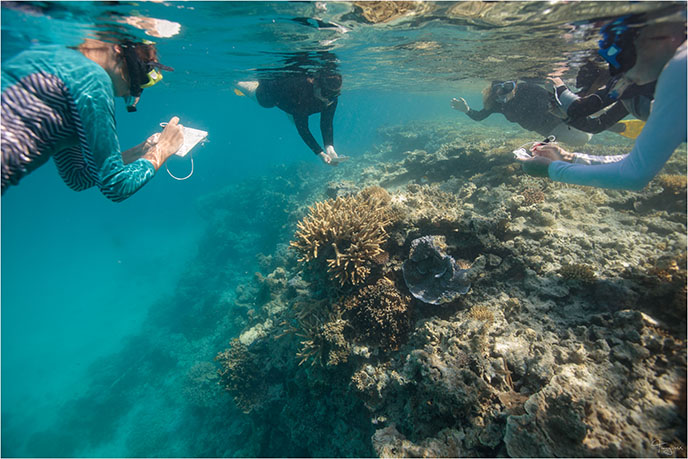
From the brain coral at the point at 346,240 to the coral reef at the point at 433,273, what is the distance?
0.66 m

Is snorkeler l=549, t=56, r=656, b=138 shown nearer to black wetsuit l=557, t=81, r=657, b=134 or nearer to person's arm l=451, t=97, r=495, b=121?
black wetsuit l=557, t=81, r=657, b=134

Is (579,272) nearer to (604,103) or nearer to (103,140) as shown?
(604,103)

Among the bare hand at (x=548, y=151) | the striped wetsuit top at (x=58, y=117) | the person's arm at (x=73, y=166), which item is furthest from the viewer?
the bare hand at (x=548, y=151)

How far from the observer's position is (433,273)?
14.2ft

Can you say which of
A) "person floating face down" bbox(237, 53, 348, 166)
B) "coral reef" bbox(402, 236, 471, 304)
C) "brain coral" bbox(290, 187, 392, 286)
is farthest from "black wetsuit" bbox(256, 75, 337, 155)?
"coral reef" bbox(402, 236, 471, 304)

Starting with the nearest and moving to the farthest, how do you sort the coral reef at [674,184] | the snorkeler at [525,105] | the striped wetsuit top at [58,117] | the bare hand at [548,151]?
Answer: the striped wetsuit top at [58,117], the bare hand at [548,151], the coral reef at [674,184], the snorkeler at [525,105]

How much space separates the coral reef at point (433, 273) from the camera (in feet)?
13.5

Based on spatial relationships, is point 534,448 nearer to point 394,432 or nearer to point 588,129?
point 394,432

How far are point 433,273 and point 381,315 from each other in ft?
3.74

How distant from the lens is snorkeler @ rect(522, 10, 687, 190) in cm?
211

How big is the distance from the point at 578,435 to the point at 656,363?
1.12m

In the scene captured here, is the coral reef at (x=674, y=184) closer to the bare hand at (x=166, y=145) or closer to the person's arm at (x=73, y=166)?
the bare hand at (x=166, y=145)

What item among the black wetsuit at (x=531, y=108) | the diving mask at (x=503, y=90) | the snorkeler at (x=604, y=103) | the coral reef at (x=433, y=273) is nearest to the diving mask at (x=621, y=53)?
the snorkeler at (x=604, y=103)

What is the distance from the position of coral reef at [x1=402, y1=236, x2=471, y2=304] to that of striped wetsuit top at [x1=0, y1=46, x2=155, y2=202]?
153 inches
